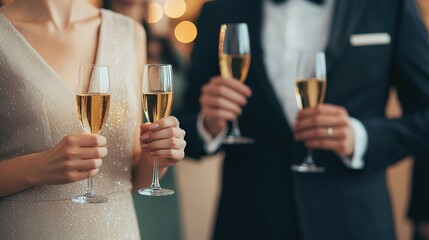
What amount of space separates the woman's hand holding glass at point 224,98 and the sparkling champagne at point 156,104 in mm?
660

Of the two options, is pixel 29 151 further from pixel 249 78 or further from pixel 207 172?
pixel 207 172

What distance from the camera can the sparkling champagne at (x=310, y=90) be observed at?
6.65 ft

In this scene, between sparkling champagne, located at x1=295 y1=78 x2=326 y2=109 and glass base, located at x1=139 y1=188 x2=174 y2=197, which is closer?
glass base, located at x1=139 y1=188 x2=174 y2=197

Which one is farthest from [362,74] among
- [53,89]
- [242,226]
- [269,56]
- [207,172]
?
[207,172]

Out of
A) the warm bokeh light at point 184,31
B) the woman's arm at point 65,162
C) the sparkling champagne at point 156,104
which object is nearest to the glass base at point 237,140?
the sparkling champagne at point 156,104

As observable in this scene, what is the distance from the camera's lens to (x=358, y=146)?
2207 millimetres

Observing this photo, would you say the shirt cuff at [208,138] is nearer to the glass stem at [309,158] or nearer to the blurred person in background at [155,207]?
the glass stem at [309,158]

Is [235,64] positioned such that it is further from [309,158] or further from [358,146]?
[358,146]

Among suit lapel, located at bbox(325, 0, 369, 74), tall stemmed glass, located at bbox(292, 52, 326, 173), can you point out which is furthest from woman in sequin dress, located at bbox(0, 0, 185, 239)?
suit lapel, located at bbox(325, 0, 369, 74)

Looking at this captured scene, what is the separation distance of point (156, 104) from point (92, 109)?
135 mm

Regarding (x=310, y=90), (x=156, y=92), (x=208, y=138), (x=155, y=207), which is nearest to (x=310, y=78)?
(x=310, y=90)

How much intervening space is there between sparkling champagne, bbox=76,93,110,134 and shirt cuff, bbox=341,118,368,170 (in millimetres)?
1040

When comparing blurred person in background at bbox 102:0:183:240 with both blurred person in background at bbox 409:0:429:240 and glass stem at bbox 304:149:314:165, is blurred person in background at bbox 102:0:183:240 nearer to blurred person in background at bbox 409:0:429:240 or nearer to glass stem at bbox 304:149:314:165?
blurred person in background at bbox 409:0:429:240

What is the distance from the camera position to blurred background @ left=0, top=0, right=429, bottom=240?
3.54 meters
